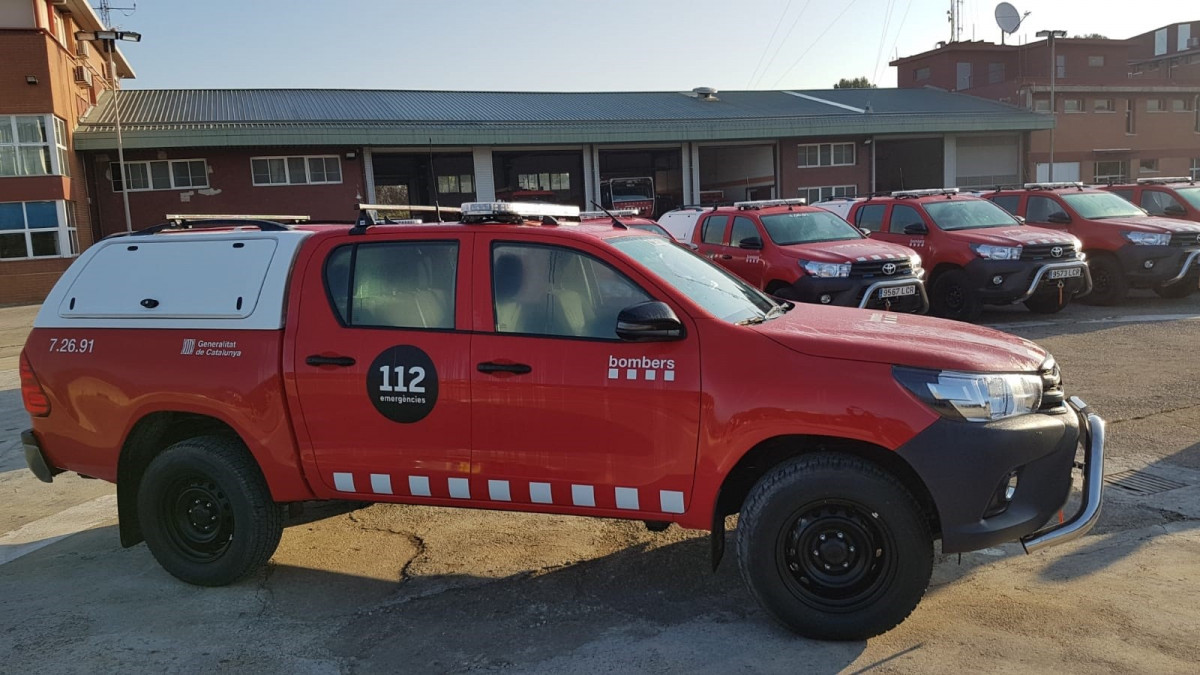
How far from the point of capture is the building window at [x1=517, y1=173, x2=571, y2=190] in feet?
122

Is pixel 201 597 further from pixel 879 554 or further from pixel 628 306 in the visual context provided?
pixel 879 554

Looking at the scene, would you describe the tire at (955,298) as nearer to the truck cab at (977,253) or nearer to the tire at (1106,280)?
the truck cab at (977,253)

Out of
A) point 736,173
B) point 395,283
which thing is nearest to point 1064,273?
point 395,283

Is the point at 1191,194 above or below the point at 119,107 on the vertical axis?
below

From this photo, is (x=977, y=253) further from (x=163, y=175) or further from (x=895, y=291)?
(x=163, y=175)

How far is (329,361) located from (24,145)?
2726cm

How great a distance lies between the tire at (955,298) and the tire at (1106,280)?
2622 mm

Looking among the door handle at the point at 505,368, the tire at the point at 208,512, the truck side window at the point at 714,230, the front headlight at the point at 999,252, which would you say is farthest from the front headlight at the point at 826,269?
the tire at the point at 208,512

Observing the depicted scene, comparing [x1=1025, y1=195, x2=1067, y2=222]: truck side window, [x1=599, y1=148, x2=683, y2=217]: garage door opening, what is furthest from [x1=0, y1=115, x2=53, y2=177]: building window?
[x1=1025, y1=195, x2=1067, y2=222]: truck side window

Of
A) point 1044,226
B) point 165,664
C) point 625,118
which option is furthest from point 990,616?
point 625,118

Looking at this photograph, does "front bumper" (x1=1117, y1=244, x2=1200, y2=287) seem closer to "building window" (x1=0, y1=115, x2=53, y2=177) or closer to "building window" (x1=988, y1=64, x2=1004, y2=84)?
"building window" (x1=0, y1=115, x2=53, y2=177)

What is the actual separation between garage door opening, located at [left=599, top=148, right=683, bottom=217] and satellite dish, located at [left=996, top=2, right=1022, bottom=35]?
14.1m

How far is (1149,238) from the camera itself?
1380 cm

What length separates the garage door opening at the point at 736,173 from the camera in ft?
122
